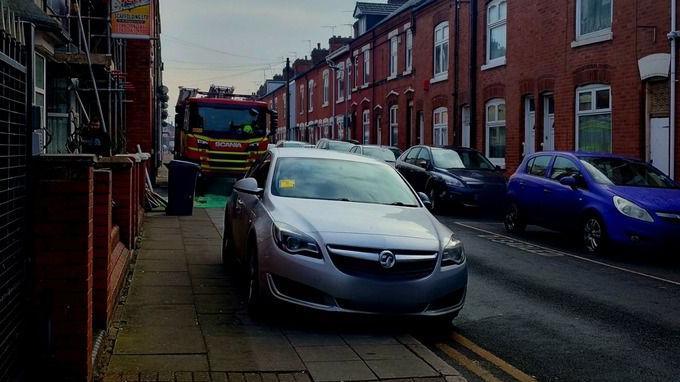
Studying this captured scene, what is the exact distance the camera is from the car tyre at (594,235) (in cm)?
1152

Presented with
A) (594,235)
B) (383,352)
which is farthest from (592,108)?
(383,352)

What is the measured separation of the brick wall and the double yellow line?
2.84m

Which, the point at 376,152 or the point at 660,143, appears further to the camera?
the point at 376,152

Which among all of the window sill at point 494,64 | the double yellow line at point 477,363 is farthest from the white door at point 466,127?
the double yellow line at point 477,363

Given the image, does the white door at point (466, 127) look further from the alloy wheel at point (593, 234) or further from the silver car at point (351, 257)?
the silver car at point (351, 257)

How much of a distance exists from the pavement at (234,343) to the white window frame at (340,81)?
36645 millimetres

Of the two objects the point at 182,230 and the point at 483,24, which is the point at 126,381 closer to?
the point at 182,230

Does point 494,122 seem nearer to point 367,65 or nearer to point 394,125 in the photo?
point 394,125

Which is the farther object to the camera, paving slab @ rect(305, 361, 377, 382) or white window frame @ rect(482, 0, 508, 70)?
white window frame @ rect(482, 0, 508, 70)

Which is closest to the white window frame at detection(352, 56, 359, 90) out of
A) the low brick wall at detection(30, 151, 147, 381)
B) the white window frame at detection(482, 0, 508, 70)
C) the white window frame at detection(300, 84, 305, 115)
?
the white window frame at detection(300, 84, 305, 115)

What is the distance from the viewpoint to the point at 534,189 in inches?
538

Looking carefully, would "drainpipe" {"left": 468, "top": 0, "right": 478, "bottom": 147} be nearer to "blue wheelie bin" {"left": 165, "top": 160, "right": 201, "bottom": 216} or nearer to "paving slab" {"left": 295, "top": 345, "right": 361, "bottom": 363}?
"blue wheelie bin" {"left": 165, "top": 160, "right": 201, "bottom": 216}

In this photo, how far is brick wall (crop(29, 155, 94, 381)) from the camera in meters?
4.11

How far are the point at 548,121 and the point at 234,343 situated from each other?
1661cm
